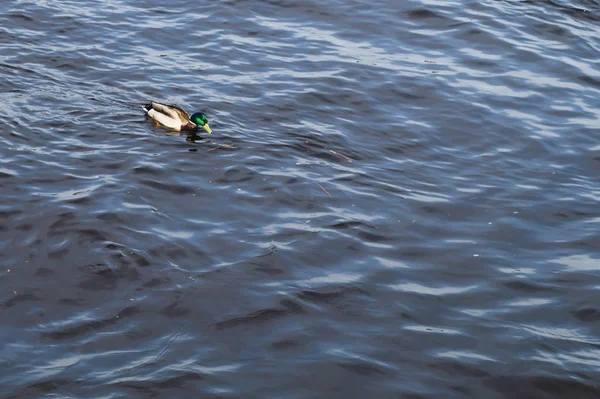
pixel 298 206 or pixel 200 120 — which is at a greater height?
pixel 200 120

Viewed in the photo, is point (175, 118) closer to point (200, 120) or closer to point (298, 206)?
point (200, 120)

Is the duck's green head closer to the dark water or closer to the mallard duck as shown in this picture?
the mallard duck

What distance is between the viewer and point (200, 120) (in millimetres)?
13766

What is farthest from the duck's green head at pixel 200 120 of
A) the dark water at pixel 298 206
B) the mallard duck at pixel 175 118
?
the dark water at pixel 298 206

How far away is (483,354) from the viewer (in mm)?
8727

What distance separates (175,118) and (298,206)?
10.1 ft

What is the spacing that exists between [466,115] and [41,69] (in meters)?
7.12

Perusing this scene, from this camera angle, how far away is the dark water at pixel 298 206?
8516 millimetres

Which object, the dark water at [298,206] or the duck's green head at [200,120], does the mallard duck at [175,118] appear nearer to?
the duck's green head at [200,120]

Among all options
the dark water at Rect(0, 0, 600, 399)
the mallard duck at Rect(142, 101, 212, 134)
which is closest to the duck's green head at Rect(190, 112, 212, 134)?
the mallard duck at Rect(142, 101, 212, 134)

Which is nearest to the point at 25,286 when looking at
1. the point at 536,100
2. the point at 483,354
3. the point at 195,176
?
the point at 195,176

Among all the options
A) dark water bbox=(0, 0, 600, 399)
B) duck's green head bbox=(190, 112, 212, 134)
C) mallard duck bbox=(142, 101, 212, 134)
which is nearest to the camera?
dark water bbox=(0, 0, 600, 399)

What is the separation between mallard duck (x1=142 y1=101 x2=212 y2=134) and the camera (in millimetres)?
13617

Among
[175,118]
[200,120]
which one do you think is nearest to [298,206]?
[200,120]
